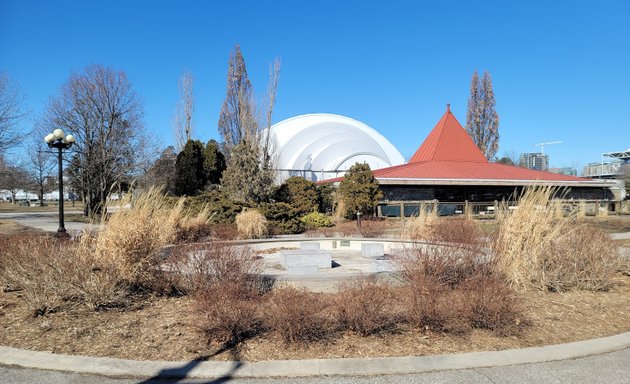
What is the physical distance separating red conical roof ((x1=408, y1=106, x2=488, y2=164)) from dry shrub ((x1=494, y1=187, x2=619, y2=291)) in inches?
1123

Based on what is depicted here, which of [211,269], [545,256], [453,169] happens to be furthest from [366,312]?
[453,169]

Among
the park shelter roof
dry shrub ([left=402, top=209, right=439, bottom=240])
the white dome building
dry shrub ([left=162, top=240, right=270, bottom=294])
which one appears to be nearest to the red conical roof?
the park shelter roof

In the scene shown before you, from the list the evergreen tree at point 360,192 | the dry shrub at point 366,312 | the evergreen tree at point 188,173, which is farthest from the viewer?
the evergreen tree at point 188,173

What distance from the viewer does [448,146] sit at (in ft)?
119

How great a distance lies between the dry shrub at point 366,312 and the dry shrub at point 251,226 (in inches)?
385

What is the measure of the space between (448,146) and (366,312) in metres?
33.8

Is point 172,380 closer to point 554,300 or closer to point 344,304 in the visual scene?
point 344,304

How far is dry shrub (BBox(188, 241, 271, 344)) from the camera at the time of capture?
4414mm

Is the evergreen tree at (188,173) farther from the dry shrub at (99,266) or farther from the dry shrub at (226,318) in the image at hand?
the dry shrub at (226,318)

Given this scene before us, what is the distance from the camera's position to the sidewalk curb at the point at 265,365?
3.73 meters

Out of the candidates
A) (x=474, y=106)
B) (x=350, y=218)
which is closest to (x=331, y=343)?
(x=350, y=218)

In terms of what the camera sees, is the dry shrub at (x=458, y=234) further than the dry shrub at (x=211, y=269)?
Yes

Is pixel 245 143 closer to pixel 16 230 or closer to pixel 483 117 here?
pixel 16 230

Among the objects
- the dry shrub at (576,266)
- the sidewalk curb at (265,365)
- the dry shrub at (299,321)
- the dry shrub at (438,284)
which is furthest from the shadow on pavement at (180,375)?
the dry shrub at (576,266)
